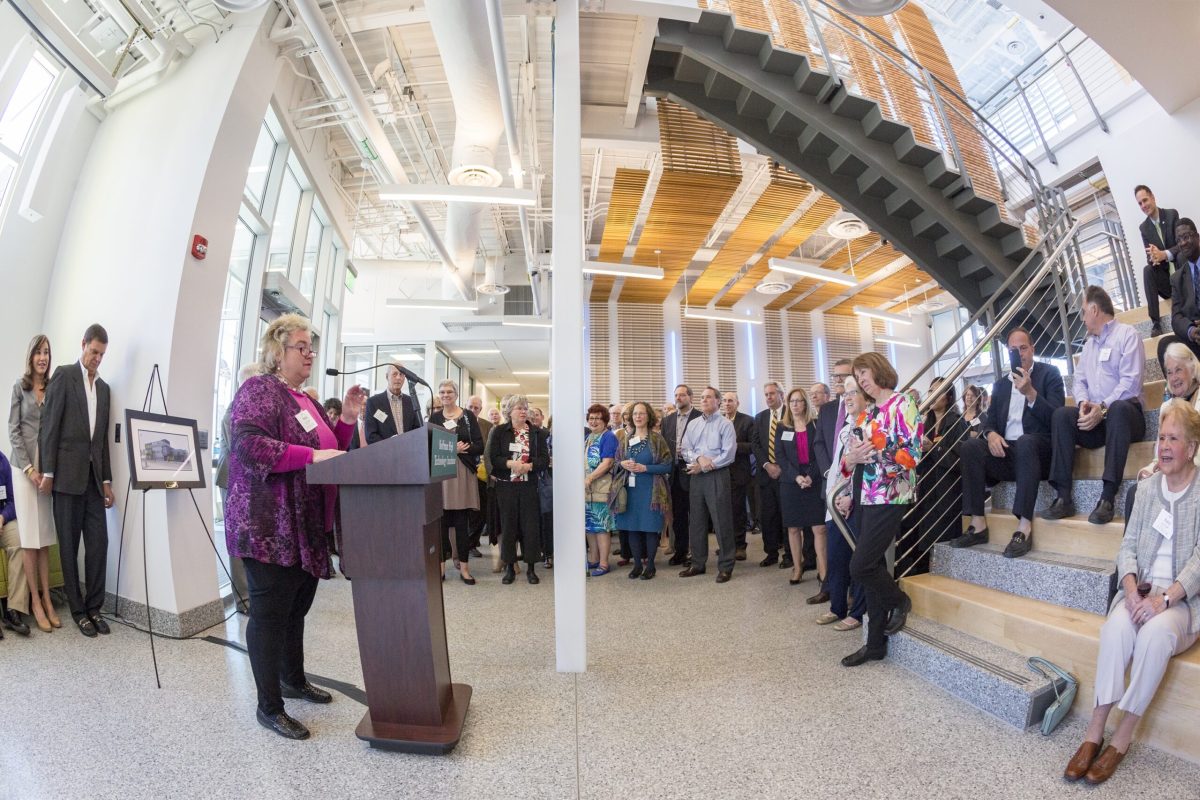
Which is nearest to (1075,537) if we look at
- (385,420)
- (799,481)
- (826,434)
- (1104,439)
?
(1104,439)

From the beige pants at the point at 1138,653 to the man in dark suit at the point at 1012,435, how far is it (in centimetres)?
107

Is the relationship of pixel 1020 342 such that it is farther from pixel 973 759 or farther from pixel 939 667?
pixel 973 759

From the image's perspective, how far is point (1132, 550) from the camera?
201 centimetres

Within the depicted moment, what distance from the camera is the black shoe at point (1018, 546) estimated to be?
2.67 meters

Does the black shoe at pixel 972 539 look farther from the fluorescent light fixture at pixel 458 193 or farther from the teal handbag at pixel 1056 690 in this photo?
the fluorescent light fixture at pixel 458 193

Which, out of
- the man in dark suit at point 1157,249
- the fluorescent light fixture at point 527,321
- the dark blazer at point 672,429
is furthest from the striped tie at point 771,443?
the fluorescent light fixture at point 527,321

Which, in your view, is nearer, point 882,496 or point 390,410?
point 882,496

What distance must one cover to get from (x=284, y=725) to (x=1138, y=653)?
2758 mm

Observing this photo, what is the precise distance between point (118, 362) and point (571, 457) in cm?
293

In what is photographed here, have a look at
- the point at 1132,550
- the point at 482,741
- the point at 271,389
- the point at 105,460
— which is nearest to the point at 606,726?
the point at 482,741

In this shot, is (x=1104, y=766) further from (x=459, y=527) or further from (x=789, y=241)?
(x=789, y=241)

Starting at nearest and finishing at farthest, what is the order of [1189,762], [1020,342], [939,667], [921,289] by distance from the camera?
[1189,762] < [939,667] < [1020,342] < [921,289]

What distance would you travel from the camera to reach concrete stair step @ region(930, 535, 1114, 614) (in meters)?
2.26

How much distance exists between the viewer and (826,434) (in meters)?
3.74
